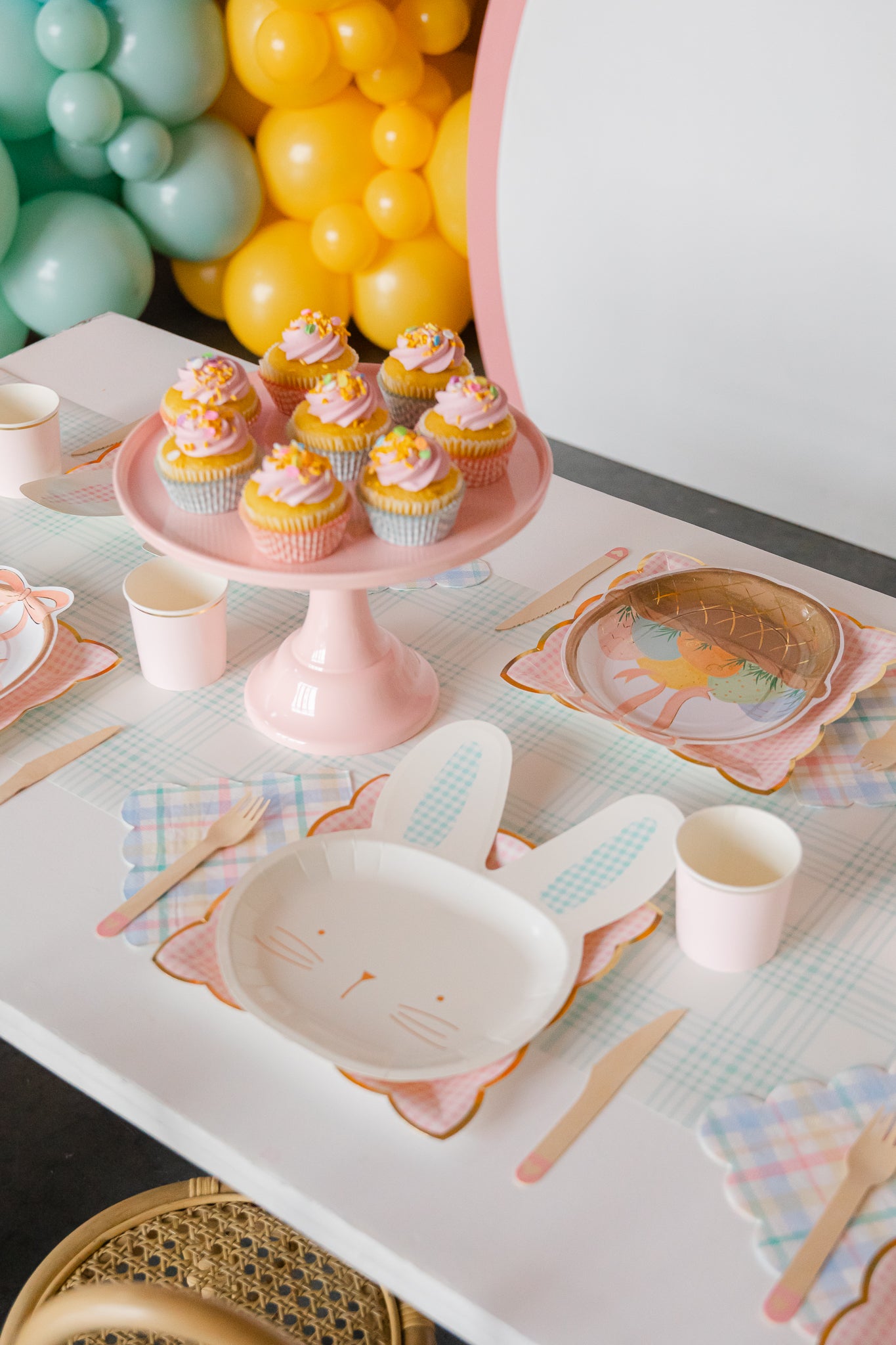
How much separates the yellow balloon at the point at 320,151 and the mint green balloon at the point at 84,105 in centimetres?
39

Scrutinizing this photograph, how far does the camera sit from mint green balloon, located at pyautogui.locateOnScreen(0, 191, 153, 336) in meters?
2.79

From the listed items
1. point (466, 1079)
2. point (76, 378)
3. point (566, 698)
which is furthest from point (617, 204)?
point (466, 1079)

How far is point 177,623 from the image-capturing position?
1.15 meters

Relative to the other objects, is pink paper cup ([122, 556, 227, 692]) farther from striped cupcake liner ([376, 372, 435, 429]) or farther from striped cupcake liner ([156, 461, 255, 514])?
striped cupcake liner ([376, 372, 435, 429])

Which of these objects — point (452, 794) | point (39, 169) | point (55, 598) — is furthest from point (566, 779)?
point (39, 169)

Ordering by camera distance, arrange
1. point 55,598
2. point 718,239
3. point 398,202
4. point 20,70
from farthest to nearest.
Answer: point 398,202
point 20,70
point 718,239
point 55,598

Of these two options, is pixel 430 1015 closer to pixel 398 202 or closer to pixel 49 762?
pixel 49 762

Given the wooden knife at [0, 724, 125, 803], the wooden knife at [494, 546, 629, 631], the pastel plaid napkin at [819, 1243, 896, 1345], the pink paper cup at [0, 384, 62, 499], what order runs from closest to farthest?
the pastel plaid napkin at [819, 1243, 896, 1345] → the wooden knife at [0, 724, 125, 803] → the wooden knife at [494, 546, 629, 631] → the pink paper cup at [0, 384, 62, 499]

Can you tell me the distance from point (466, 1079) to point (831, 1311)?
259 millimetres

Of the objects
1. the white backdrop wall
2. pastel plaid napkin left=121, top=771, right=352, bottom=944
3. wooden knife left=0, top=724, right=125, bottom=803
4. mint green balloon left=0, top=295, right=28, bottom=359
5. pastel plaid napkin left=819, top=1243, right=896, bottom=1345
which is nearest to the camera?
pastel plaid napkin left=819, top=1243, right=896, bottom=1345

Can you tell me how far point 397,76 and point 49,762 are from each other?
A: 2268mm

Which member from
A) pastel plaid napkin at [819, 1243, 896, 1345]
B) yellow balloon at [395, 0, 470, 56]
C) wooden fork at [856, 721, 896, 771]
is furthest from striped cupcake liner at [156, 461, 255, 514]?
yellow balloon at [395, 0, 470, 56]

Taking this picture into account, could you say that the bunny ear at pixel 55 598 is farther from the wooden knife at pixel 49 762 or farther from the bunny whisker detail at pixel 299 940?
the bunny whisker detail at pixel 299 940

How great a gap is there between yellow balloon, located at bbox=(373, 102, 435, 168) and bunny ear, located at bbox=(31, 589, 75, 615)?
1.97 meters
